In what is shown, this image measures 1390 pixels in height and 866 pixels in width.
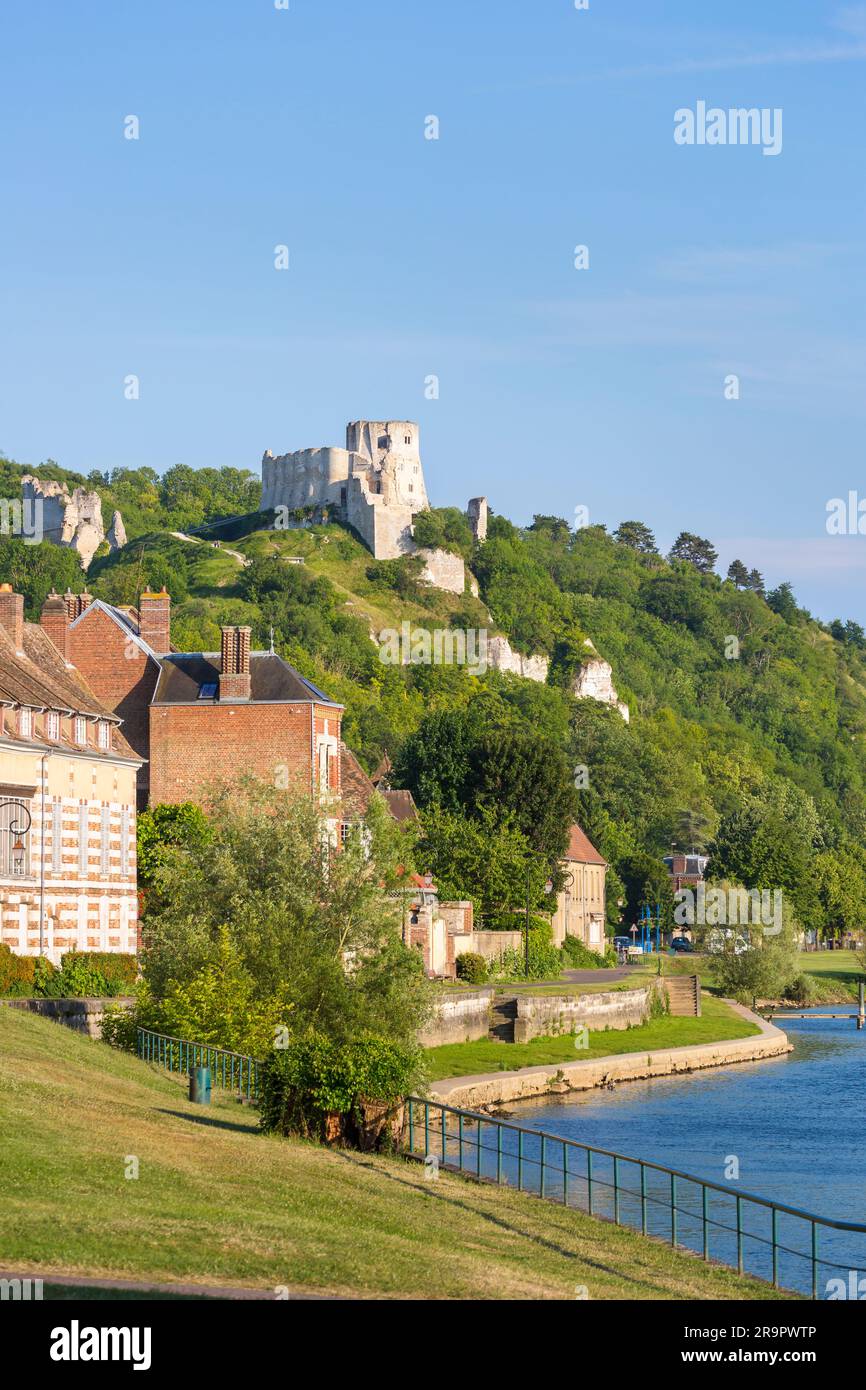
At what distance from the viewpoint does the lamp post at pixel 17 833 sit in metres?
40.8

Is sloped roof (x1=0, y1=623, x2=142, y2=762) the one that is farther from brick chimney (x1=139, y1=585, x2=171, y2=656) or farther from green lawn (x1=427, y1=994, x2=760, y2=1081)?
green lawn (x1=427, y1=994, x2=760, y2=1081)

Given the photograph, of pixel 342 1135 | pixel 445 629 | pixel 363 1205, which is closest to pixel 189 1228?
pixel 363 1205

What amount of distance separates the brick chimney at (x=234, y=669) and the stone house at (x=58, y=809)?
942 cm

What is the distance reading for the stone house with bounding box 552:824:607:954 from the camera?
97.8 meters

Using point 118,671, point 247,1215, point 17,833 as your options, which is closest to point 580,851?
point 118,671

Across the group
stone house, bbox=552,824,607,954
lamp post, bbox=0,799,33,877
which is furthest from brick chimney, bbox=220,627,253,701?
stone house, bbox=552,824,607,954

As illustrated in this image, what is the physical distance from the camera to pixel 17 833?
40.9 metres

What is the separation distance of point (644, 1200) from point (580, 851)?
272 ft

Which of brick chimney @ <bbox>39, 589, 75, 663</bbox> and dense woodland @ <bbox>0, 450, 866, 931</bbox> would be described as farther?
dense woodland @ <bbox>0, 450, 866, 931</bbox>

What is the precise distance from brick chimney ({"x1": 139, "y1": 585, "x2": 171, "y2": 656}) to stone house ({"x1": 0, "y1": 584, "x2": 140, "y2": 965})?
1155 centimetres

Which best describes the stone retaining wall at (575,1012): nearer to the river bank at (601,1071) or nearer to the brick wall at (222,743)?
the river bank at (601,1071)
